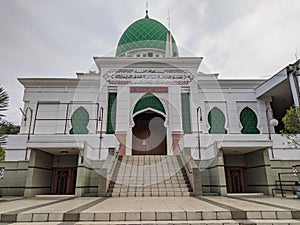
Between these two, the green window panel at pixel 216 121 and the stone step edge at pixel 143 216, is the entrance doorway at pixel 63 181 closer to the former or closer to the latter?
the stone step edge at pixel 143 216

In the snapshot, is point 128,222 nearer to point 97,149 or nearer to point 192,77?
point 97,149

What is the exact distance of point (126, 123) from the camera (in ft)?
38.9

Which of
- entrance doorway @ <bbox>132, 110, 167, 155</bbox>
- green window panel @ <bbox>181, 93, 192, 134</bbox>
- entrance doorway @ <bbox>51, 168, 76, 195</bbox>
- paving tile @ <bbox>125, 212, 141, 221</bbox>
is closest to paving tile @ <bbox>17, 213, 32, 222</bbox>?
paving tile @ <bbox>125, 212, 141, 221</bbox>

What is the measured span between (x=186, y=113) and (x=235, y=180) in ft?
15.3

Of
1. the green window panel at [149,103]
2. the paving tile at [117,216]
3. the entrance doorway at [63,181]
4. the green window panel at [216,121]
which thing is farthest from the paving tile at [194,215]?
the green window panel at [216,121]

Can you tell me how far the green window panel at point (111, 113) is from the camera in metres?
11.8

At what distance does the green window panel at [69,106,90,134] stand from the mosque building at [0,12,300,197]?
6 cm

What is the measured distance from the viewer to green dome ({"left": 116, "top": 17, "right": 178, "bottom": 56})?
1546 centimetres

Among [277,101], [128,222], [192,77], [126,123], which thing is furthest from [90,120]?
[277,101]

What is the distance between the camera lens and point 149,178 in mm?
8141

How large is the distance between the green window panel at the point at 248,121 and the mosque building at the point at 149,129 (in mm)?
61

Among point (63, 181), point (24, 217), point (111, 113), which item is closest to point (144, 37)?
point (111, 113)

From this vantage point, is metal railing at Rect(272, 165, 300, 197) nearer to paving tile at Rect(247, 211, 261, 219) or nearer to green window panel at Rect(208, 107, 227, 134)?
paving tile at Rect(247, 211, 261, 219)

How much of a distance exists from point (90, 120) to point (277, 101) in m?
12.1
